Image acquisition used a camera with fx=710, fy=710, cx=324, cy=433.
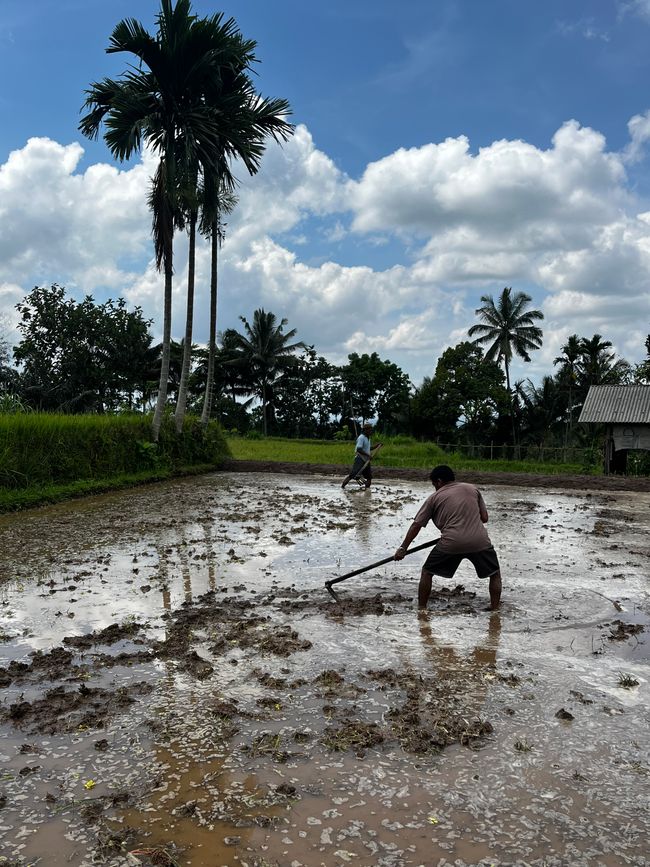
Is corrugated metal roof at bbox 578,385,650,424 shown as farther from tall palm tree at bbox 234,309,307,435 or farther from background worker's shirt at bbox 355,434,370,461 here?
tall palm tree at bbox 234,309,307,435

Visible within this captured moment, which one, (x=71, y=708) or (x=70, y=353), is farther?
(x=70, y=353)

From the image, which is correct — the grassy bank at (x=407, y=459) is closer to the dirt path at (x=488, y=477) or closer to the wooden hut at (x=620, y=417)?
the dirt path at (x=488, y=477)

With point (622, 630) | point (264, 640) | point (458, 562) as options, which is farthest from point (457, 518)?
point (264, 640)

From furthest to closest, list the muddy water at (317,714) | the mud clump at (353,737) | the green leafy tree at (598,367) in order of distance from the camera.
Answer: the green leafy tree at (598,367), the mud clump at (353,737), the muddy water at (317,714)

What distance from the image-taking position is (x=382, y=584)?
23.2ft

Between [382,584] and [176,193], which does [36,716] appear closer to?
[382,584]

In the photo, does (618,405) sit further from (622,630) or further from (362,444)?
(622,630)

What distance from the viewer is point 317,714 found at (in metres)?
3.98

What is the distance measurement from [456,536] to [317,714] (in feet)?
7.84

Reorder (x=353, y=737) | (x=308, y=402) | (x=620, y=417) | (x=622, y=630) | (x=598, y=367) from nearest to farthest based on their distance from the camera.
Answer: (x=353, y=737) < (x=622, y=630) < (x=620, y=417) < (x=598, y=367) < (x=308, y=402)

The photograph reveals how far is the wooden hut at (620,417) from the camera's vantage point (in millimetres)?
20766

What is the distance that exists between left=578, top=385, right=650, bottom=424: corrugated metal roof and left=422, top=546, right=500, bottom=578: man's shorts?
1623 cm

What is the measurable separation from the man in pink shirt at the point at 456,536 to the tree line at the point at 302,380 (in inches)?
485

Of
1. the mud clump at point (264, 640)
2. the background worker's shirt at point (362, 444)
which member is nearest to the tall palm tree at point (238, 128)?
the background worker's shirt at point (362, 444)
